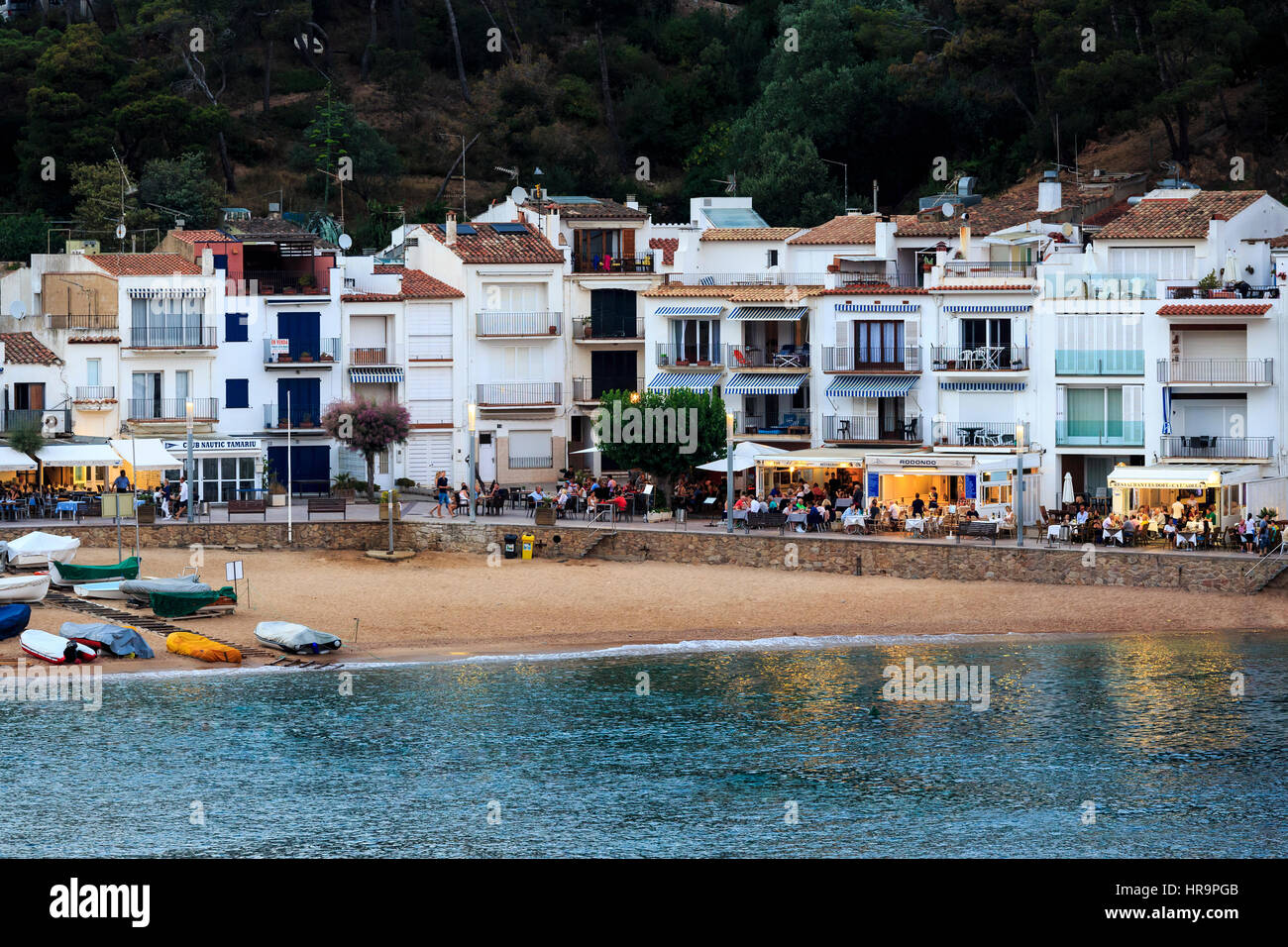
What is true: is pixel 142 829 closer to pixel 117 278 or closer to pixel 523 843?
pixel 523 843

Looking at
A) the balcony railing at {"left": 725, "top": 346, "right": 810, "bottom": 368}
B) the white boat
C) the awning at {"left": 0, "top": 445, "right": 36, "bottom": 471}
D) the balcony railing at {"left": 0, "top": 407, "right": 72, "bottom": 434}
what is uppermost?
the balcony railing at {"left": 725, "top": 346, "right": 810, "bottom": 368}

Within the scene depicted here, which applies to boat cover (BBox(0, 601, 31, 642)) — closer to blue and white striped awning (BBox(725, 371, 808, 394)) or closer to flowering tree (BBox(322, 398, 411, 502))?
flowering tree (BBox(322, 398, 411, 502))

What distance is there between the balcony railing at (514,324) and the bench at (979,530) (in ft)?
65.5

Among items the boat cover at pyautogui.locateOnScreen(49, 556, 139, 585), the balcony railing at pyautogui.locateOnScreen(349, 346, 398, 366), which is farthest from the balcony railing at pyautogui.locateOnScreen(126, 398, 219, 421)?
the boat cover at pyautogui.locateOnScreen(49, 556, 139, 585)

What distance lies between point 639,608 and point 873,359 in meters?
16.0

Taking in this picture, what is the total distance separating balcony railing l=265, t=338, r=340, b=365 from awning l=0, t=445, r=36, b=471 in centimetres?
966

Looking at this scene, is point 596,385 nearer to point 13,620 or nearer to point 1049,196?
point 1049,196

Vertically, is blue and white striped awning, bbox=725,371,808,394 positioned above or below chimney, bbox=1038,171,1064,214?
below

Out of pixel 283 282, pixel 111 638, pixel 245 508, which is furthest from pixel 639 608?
pixel 283 282

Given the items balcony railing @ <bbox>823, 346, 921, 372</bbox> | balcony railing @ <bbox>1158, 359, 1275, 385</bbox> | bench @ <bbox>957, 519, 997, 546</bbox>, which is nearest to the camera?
bench @ <bbox>957, 519, 997, 546</bbox>

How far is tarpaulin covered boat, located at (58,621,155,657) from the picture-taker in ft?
145

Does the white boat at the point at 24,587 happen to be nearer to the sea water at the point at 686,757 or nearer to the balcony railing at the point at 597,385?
the sea water at the point at 686,757

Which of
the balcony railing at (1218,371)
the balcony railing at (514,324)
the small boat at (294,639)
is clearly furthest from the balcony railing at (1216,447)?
the small boat at (294,639)

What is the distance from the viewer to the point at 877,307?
62.7m
